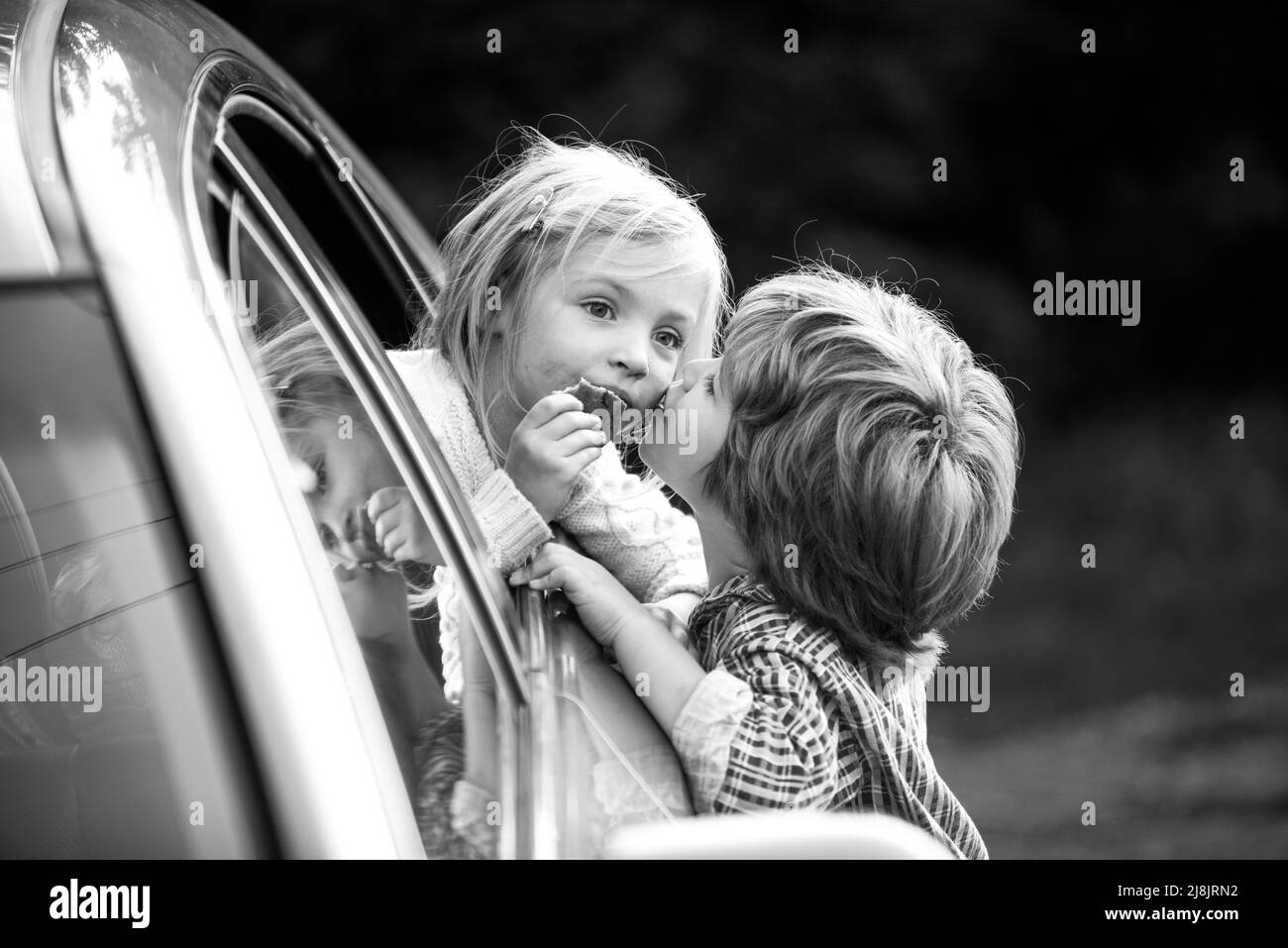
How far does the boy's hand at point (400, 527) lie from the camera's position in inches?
36.8

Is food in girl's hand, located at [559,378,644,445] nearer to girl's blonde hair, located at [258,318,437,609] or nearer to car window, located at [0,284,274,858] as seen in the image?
girl's blonde hair, located at [258,318,437,609]

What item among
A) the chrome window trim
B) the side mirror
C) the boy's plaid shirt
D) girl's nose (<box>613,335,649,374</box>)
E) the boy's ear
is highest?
the chrome window trim

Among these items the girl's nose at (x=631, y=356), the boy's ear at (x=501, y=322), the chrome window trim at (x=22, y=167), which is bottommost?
the girl's nose at (x=631, y=356)

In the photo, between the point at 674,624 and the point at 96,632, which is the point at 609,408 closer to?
the point at 674,624

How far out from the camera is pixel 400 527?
0.96 meters

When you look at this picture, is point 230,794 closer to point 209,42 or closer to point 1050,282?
point 209,42

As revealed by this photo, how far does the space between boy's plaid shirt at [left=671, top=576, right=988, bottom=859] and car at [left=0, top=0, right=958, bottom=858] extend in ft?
0.73

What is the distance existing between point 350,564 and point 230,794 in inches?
8.9

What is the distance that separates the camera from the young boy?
1.09 meters

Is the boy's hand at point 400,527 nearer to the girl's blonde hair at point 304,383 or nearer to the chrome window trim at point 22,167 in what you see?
the girl's blonde hair at point 304,383

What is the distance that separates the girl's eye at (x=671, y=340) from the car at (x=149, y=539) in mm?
486

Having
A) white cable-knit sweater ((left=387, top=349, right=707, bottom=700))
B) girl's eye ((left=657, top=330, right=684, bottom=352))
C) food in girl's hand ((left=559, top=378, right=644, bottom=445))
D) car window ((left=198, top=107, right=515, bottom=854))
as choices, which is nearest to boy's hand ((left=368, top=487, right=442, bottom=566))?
car window ((left=198, top=107, right=515, bottom=854))

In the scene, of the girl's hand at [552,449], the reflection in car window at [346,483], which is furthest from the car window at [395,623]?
the girl's hand at [552,449]

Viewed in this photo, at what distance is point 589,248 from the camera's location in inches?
48.3
